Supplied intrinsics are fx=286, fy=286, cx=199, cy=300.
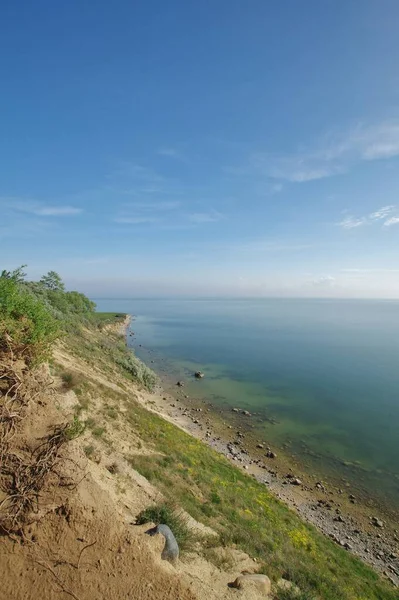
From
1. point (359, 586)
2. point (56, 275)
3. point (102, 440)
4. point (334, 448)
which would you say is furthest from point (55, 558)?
point (56, 275)

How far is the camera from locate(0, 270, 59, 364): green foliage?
1114cm

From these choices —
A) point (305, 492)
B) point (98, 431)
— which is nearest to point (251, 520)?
point (98, 431)

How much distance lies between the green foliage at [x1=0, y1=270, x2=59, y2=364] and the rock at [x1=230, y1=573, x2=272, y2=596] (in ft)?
34.5

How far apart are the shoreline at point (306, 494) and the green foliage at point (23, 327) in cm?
2260

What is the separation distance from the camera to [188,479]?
16438 millimetres

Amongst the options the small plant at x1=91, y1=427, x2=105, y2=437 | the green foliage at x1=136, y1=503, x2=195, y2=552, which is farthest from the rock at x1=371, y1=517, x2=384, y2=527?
the small plant at x1=91, y1=427, x2=105, y2=437

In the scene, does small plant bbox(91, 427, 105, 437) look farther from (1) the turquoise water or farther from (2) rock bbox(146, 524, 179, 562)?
(1) the turquoise water

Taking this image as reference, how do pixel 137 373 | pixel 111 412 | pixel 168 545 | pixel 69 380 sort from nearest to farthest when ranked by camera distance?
1. pixel 168 545
2. pixel 111 412
3. pixel 69 380
4. pixel 137 373

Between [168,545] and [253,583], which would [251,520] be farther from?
[168,545]

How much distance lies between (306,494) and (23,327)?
26390 mm

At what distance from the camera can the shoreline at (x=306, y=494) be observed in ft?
65.8

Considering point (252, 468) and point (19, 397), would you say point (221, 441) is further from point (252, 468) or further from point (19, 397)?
point (19, 397)

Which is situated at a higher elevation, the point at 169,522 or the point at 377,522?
the point at 169,522

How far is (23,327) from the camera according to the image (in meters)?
12.7
